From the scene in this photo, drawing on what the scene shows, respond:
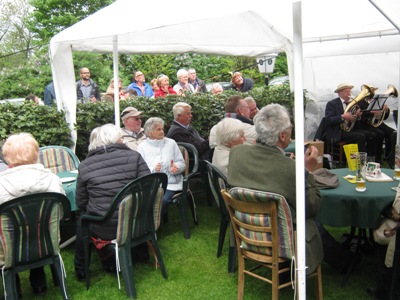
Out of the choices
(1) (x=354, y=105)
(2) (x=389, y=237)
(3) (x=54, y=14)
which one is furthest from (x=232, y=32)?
(3) (x=54, y=14)

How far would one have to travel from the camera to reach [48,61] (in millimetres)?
16312

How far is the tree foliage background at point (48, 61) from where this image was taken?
627 inches

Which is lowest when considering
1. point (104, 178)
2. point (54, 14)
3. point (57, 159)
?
point (57, 159)

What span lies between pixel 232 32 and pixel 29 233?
394 cm

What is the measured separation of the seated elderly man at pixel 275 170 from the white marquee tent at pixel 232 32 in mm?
176

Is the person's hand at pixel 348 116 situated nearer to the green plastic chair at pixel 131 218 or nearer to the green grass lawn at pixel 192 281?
the green grass lawn at pixel 192 281

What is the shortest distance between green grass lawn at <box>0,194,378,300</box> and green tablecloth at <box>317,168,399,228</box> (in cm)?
59

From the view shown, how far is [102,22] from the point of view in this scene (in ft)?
12.1

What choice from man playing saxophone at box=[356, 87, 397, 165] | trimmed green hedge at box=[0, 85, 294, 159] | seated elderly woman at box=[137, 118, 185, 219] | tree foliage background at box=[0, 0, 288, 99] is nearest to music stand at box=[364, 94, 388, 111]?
man playing saxophone at box=[356, 87, 397, 165]

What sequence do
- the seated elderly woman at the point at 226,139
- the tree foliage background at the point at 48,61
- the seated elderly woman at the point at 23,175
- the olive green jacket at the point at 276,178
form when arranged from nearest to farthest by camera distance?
the olive green jacket at the point at 276,178, the seated elderly woman at the point at 23,175, the seated elderly woman at the point at 226,139, the tree foliage background at the point at 48,61

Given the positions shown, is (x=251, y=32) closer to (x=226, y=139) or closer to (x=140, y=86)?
(x=226, y=139)

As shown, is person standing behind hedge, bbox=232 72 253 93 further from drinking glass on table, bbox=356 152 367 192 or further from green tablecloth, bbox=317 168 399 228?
green tablecloth, bbox=317 168 399 228

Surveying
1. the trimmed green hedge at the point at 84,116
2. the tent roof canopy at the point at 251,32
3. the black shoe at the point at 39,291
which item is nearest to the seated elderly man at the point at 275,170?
the black shoe at the point at 39,291

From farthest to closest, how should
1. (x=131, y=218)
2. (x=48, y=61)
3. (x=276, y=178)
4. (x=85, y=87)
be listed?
(x=48, y=61) → (x=85, y=87) → (x=131, y=218) → (x=276, y=178)
